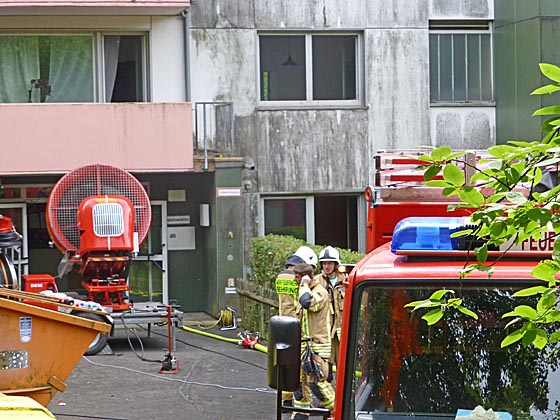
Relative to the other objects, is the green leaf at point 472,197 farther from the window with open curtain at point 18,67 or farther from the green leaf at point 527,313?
the window with open curtain at point 18,67

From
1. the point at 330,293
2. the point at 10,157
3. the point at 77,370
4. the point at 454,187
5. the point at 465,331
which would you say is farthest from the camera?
the point at 10,157

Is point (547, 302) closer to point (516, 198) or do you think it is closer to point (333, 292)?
point (516, 198)

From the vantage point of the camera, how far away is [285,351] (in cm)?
455

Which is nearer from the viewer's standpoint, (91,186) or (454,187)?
(454,187)

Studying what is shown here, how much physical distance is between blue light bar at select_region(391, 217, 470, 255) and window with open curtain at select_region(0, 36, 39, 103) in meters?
15.7

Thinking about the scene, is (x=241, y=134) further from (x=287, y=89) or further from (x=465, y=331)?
(x=465, y=331)

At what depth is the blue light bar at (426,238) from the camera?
4.55 m

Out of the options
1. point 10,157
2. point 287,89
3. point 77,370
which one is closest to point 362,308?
point 77,370

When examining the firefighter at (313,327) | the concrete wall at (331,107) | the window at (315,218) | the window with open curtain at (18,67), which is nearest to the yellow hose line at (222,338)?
the concrete wall at (331,107)

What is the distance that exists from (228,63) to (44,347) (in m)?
10.5

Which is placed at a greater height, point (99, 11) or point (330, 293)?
point (99, 11)

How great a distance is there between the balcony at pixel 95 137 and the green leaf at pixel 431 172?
15.8 meters

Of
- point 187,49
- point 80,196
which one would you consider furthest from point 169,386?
point 187,49

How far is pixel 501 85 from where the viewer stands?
20.8 metres
